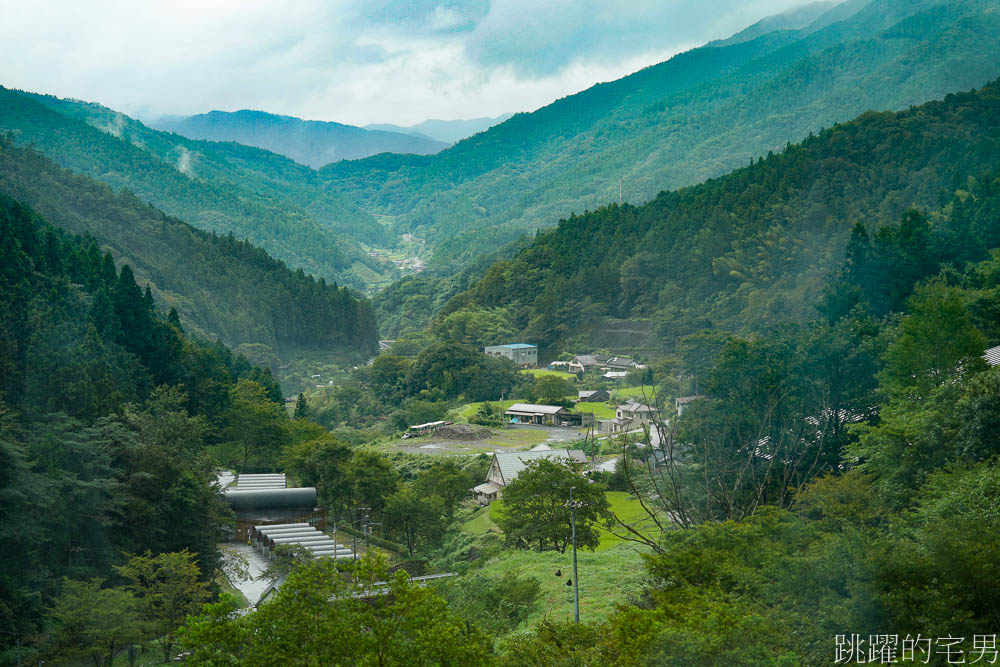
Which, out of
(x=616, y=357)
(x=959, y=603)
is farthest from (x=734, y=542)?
Answer: (x=616, y=357)

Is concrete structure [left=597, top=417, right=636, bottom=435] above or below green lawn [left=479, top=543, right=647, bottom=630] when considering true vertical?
below

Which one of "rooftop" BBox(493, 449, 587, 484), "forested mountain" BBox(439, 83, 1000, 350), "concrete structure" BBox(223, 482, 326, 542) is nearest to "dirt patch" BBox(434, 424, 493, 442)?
A: "rooftop" BBox(493, 449, 587, 484)

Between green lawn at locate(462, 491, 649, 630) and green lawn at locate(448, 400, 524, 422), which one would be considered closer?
green lawn at locate(462, 491, 649, 630)

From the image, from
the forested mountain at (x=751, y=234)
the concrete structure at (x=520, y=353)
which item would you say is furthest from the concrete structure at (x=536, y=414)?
the concrete structure at (x=520, y=353)

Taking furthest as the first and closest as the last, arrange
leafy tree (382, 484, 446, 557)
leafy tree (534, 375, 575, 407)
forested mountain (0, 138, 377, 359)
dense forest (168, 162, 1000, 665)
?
forested mountain (0, 138, 377, 359)
leafy tree (534, 375, 575, 407)
leafy tree (382, 484, 446, 557)
dense forest (168, 162, 1000, 665)

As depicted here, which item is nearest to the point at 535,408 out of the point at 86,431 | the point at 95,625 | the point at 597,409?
the point at 597,409

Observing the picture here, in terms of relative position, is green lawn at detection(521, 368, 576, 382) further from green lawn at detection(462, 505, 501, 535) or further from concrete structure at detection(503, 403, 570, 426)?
green lawn at detection(462, 505, 501, 535)
